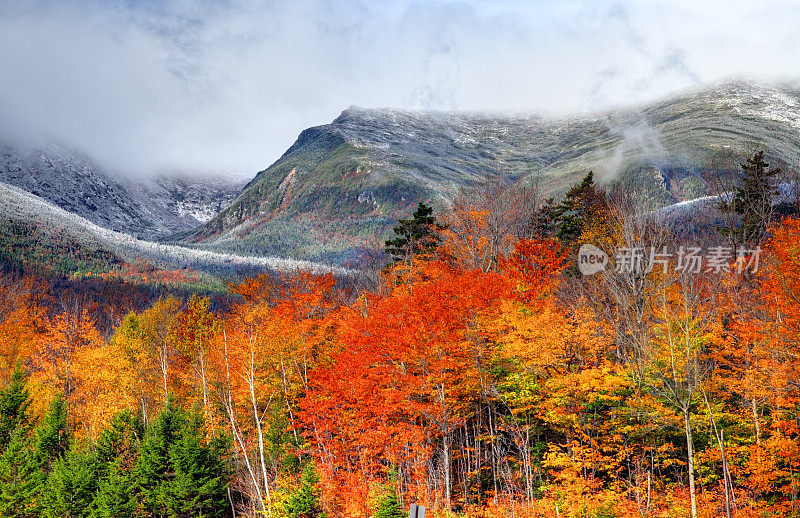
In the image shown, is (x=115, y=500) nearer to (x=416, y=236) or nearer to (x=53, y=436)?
(x=53, y=436)

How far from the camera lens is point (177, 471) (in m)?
32.3

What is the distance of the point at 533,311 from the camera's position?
27.8 metres

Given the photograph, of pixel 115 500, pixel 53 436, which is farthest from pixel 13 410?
pixel 115 500

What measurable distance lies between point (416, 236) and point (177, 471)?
26000 millimetres

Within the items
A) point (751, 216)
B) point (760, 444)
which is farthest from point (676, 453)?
point (751, 216)

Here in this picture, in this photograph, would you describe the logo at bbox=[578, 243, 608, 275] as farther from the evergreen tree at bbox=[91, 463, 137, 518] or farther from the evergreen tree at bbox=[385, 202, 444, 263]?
the evergreen tree at bbox=[91, 463, 137, 518]

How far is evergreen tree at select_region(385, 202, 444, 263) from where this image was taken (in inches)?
1734

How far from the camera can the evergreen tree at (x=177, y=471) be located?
32.0 m

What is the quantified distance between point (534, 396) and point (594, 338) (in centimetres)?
418

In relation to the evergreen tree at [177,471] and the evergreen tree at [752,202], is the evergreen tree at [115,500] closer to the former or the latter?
the evergreen tree at [177,471]

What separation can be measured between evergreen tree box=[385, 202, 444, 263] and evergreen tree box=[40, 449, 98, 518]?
91.5 ft

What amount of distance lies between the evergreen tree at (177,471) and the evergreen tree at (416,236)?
21.6m

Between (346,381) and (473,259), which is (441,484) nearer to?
(346,381)

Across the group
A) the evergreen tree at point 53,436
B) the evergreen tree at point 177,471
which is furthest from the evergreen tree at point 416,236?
the evergreen tree at point 53,436
